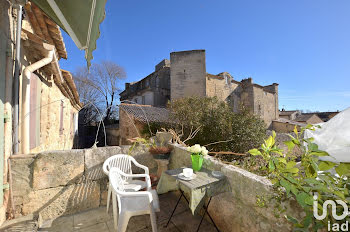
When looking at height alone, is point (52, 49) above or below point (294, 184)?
above

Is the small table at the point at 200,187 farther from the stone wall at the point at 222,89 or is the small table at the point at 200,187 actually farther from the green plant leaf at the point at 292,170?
the stone wall at the point at 222,89

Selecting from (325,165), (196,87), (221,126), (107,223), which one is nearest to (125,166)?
(107,223)

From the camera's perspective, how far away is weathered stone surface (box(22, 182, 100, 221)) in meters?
2.68

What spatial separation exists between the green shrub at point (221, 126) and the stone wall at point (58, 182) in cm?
575

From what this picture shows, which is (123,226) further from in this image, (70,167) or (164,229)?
(70,167)

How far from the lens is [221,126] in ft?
26.7

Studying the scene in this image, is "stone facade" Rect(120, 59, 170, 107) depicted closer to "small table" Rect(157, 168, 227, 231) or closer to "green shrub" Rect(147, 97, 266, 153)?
"green shrub" Rect(147, 97, 266, 153)

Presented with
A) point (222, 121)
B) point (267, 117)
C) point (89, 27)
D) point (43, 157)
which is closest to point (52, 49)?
point (89, 27)

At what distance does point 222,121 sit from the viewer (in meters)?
8.13

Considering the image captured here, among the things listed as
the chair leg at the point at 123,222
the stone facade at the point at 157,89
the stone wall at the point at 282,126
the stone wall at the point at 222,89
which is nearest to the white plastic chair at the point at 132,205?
the chair leg at the point at 123,222

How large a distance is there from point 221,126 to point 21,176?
7.55 metres

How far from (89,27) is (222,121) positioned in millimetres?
7343

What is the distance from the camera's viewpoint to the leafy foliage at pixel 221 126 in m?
8.12

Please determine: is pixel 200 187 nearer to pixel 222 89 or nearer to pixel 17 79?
pixel 17 79
